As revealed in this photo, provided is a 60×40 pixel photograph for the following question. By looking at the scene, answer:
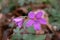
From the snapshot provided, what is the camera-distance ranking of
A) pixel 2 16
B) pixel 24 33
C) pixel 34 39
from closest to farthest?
pixel 34 39 → pixel 24 33 → pixel 2 16

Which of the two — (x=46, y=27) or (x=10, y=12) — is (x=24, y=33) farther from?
(x=10, y=12)

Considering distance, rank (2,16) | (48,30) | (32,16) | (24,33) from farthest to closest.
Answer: (2,16) < (48,30) < (24,33) < (32,16)

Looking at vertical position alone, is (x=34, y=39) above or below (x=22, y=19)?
below

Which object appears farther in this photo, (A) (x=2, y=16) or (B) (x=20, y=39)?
(A) (x=2, y=16)

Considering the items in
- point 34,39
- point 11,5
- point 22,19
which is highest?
point 11,5

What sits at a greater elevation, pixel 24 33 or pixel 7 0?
pixel 7 0

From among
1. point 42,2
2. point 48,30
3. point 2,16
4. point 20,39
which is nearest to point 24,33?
point 20,39

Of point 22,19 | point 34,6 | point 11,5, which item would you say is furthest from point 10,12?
point 22,19

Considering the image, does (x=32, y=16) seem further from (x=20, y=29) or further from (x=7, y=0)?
(x=7, y=0)

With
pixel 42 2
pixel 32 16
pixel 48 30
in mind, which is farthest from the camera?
pixel 42 2
